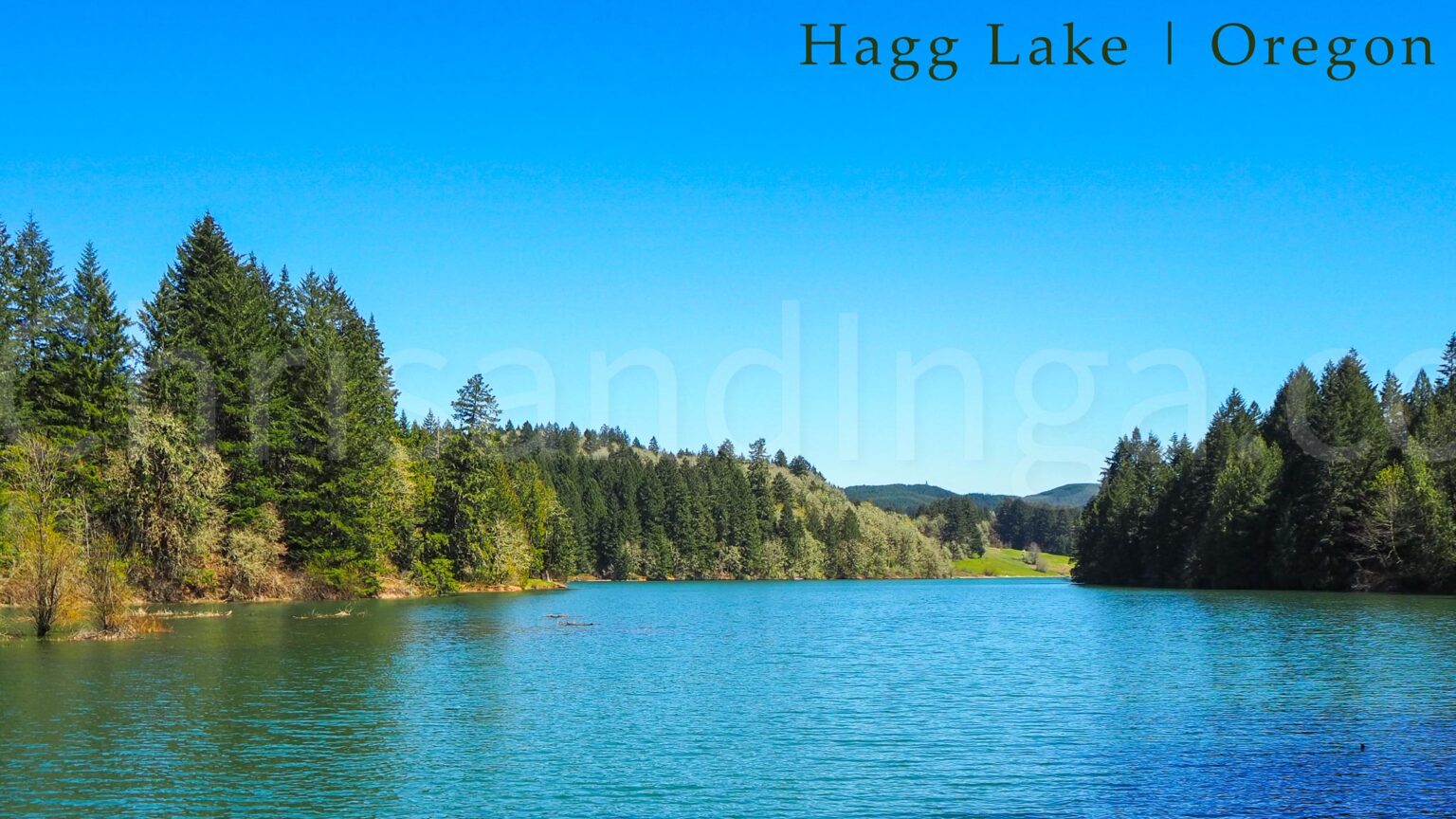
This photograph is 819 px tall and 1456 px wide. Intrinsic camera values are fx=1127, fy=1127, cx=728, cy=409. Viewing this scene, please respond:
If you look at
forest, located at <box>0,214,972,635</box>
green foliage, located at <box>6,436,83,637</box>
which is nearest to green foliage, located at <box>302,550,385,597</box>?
forest, located at <box>0,214,972,635</box>

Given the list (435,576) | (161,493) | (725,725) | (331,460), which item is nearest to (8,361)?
(161,493)

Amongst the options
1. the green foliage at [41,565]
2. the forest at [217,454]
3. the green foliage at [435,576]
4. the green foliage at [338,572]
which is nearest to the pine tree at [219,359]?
the forest at [217,454]

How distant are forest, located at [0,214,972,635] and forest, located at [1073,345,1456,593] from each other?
Answer: 72.4m

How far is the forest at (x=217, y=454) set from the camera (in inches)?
2432

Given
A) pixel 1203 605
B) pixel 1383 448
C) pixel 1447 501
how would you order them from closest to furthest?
pixel 1203 605
pixel 1447 501
pixel 1383 448

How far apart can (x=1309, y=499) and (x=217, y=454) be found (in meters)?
91.5

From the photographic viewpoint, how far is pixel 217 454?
244 feet

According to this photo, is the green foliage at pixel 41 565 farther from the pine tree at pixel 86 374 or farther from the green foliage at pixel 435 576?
the green foliage at pixel 435 576

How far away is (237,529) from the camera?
76812mm

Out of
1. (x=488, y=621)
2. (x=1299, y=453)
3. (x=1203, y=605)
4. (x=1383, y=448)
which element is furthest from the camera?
(x=1299, y=453)

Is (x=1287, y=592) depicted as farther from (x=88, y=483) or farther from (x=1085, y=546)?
(x=88, y=483)

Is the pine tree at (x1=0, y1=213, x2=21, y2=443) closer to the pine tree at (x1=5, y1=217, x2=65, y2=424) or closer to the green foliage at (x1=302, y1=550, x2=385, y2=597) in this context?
the pine tree at (x1=5, y1=217, x2=65, y2=424)

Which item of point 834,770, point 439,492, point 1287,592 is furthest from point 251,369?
point 1287,592

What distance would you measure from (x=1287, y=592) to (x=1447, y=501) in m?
15.1
